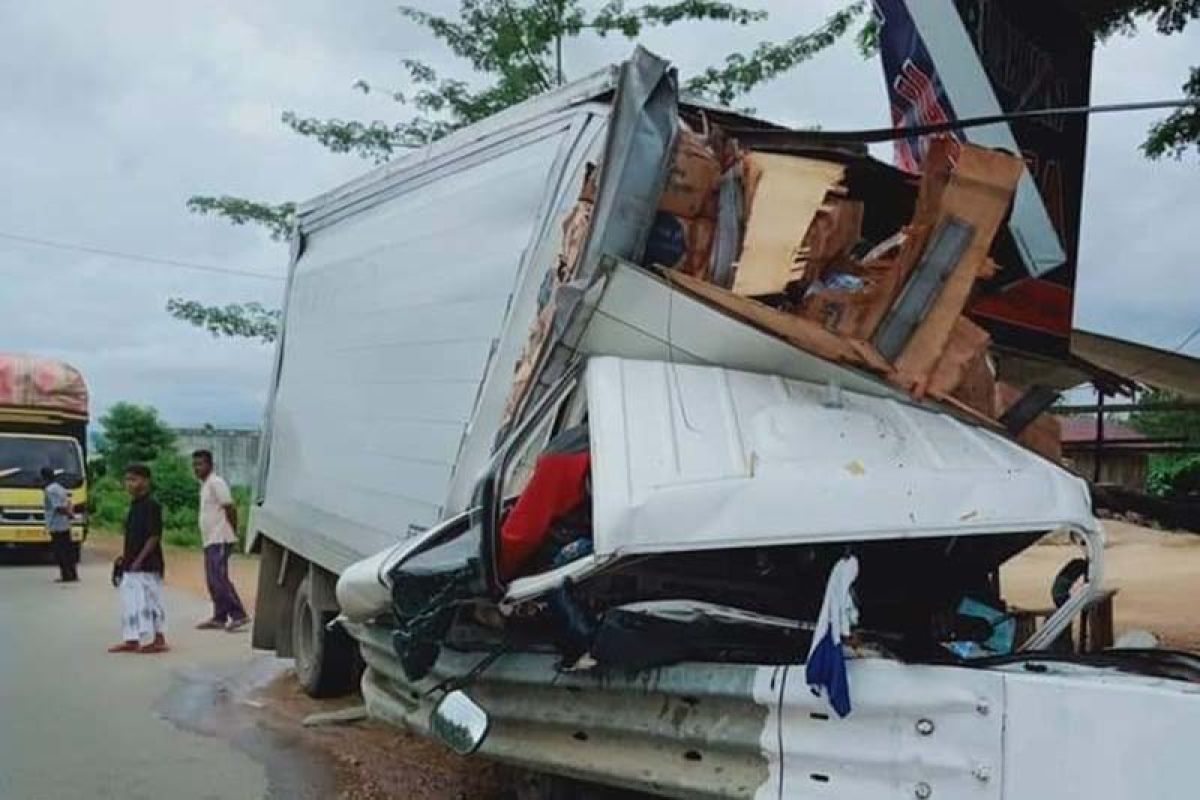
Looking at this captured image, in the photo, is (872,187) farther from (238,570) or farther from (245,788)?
(238,570)

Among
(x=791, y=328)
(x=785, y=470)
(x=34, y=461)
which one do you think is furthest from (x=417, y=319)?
(x=34, y=461)

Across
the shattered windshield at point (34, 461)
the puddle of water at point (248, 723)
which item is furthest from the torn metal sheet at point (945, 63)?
the shattered windshield at point (34, 461)

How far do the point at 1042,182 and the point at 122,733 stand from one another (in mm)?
6802

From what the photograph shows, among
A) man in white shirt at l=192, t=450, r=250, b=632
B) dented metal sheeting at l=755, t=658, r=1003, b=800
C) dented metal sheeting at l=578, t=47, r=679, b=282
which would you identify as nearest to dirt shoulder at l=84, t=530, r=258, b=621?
man in white shirt at l=192, t=450, r=250, b=632

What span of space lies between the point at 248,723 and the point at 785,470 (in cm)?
585

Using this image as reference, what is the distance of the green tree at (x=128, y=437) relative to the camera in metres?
31.0

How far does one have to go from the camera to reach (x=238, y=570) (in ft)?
63.9

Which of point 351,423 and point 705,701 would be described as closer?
point 705,701

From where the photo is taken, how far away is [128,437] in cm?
3106

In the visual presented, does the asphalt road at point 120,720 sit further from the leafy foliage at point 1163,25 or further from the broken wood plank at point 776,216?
the leafy foliage at point 1163,25

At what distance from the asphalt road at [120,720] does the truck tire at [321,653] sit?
24.3 inches

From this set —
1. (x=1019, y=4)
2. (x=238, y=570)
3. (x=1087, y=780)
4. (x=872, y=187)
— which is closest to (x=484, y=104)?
(x=238, y=570)

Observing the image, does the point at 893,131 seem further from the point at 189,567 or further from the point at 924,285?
the point at 189,567

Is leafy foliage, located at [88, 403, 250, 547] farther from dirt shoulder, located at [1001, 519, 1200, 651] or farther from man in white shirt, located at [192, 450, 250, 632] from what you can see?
dirt shoulder, located at [1001, 519, 1200, 651]
